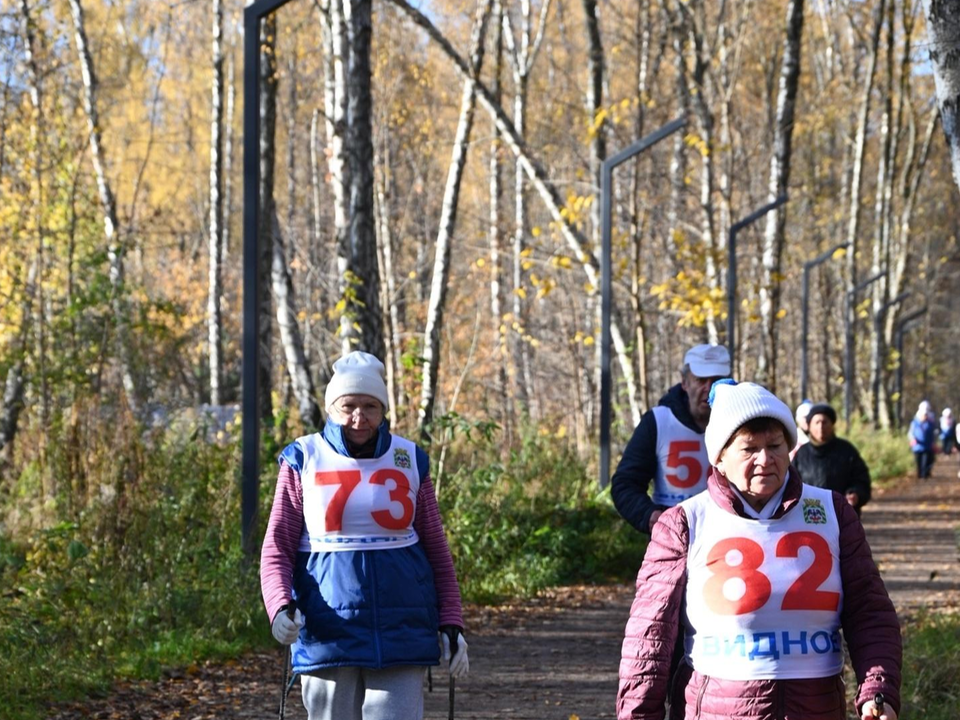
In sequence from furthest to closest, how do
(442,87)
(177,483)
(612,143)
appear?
(442,87)
(612,143)
(177,483)

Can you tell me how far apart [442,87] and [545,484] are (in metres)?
26.1

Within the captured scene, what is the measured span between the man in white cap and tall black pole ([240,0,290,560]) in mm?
4070

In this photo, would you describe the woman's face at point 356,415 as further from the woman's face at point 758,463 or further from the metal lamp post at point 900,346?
the metal lamp post at point 900,346

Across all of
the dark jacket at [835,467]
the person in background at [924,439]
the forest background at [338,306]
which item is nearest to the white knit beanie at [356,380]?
the forest background at [338,306]

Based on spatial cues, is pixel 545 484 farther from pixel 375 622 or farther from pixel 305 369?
pixel 375 622

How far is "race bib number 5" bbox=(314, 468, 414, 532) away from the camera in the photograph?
16.7 feet

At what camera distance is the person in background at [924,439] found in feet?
113

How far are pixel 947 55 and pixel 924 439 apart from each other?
2852 centimetres

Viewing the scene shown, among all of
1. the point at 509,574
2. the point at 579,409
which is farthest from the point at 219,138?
the point at 509,574

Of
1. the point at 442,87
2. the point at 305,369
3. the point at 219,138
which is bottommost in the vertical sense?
the point at 305,369

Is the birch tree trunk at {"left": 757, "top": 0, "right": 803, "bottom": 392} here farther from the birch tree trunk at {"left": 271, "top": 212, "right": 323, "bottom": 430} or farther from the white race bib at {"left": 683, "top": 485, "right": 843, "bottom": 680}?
the white race bib at {"left": 683, "top": 485, "right": 843, "bottom": 680}

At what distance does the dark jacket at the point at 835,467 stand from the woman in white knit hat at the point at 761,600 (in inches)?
253

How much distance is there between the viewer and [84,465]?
11391 mm

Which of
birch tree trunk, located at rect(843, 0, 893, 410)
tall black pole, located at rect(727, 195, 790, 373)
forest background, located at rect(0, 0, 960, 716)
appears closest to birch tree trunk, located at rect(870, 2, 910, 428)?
forest background, located at rect(0, 0, 960, 716)
